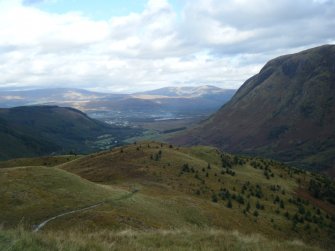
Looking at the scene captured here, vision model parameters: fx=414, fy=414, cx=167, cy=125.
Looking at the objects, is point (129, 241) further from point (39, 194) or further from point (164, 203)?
point (164, 203)

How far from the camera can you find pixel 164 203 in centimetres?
4669

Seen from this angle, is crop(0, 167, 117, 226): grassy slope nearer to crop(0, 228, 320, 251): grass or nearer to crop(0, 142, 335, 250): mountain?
crop(0, 142, 335, 250): mountain

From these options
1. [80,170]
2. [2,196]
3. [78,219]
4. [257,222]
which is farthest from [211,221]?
[80,170]

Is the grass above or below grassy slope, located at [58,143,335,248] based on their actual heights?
above

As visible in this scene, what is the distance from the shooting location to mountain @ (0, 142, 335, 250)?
65.5ft

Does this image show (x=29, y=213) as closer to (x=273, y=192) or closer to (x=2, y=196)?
(x=2, y=196)

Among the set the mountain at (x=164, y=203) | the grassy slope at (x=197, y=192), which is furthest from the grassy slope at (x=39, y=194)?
the grassy slope at (x=197, y=192)

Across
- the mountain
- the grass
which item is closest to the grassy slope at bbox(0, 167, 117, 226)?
the mountain

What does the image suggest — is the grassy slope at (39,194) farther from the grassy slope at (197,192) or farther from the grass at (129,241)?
the grass at (129,241)

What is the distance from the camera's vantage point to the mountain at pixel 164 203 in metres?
20.0

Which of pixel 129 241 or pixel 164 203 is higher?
pixel 129 241

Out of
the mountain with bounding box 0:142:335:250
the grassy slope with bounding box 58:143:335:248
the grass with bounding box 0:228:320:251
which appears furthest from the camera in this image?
the grassy slope with bounding box 58:143:335:248

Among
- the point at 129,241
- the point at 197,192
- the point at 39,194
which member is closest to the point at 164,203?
the point at 197,192

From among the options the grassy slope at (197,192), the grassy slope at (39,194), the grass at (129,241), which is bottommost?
the grassy slope at (197,192)
